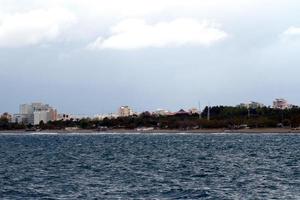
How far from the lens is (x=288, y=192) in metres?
35.0

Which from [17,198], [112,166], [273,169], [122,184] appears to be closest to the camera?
[17,198]

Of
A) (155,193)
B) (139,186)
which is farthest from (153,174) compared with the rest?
(155,193)

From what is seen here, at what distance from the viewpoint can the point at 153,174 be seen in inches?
1847

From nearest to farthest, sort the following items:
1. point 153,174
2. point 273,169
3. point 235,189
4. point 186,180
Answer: point 235,189 → point 186,180 → point 153,174 → point 273,169

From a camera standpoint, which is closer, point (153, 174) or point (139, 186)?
point (139, 186)

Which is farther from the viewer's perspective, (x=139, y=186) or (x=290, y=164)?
(x=290, y=164)

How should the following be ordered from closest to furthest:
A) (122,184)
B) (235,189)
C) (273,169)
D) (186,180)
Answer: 1. (235,189)
2. (122,184)
3. (186,180)
4. (273,169)

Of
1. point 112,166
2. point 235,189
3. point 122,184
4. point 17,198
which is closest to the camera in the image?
point 17,198

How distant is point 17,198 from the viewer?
33656mm

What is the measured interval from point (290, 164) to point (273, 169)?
6263 mm

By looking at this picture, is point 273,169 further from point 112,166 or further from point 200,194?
point 200,194

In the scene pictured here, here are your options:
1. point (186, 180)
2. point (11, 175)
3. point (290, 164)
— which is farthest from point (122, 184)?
point (290, 164)

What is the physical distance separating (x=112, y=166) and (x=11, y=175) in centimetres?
1054

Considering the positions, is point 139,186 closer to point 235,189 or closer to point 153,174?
point 235,189
